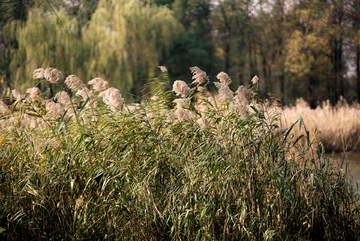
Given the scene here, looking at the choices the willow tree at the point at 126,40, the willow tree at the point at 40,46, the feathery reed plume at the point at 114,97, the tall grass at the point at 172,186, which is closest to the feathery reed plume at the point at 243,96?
the tall grass at the point at 172,186

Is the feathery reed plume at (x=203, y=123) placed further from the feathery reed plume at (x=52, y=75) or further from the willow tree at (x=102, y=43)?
the willow tree at (x=102, y=43)

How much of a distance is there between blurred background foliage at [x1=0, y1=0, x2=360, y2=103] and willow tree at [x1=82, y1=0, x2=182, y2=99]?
5cm

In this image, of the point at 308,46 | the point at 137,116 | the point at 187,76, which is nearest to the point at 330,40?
the point at 308,46

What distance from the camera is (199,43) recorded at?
25.3m

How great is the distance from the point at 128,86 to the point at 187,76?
8.47 meters

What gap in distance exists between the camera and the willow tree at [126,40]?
54.1ft

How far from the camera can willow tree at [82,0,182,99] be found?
16.5m

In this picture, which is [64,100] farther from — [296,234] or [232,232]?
[296,234]

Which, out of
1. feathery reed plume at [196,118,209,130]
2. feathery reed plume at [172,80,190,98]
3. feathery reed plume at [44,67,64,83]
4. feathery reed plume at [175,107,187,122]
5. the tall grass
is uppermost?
feathery reed plume at [44,67,64,83]

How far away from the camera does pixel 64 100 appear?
3.96 metres

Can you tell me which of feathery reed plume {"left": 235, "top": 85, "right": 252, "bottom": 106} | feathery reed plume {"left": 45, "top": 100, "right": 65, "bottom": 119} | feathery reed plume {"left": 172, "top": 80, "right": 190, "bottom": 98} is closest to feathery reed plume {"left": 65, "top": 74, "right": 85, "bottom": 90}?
feathery reed plume {"left": 45, "top": 100, "right": 65, "bottom": 119}

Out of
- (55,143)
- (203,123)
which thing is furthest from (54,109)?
(203,123)

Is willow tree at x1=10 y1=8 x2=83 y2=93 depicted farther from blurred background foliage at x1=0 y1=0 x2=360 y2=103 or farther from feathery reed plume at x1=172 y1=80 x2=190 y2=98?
feathery reed plume at x1=172 y1=80 x2=190 y2=98

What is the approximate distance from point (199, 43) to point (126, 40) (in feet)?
24.1
